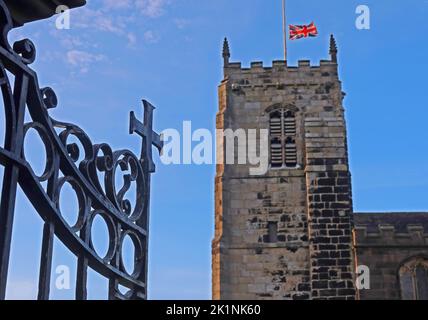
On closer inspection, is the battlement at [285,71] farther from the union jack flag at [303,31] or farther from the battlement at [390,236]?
the battlement at [390,236]

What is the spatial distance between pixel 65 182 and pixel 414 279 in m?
22.6

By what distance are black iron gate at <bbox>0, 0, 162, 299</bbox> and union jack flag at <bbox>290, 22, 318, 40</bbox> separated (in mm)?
24593

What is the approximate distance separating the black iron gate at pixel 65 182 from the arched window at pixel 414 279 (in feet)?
69.2

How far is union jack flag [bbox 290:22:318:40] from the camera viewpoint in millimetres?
29500

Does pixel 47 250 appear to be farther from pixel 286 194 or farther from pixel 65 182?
pixel 286 194

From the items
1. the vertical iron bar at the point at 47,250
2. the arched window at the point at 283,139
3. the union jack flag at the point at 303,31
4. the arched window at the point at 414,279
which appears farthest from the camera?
the union jack flag at the point at 303,31

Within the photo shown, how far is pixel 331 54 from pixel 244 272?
893cm

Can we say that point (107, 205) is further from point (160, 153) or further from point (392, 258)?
point (392, 258)

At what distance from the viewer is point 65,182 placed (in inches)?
180

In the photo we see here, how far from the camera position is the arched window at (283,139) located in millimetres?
26000

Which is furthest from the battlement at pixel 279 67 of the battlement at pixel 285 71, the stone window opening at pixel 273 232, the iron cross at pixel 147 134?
the iron cross at pixel 147 134

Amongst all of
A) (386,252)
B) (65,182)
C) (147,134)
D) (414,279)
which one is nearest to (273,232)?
A: (386,252)
